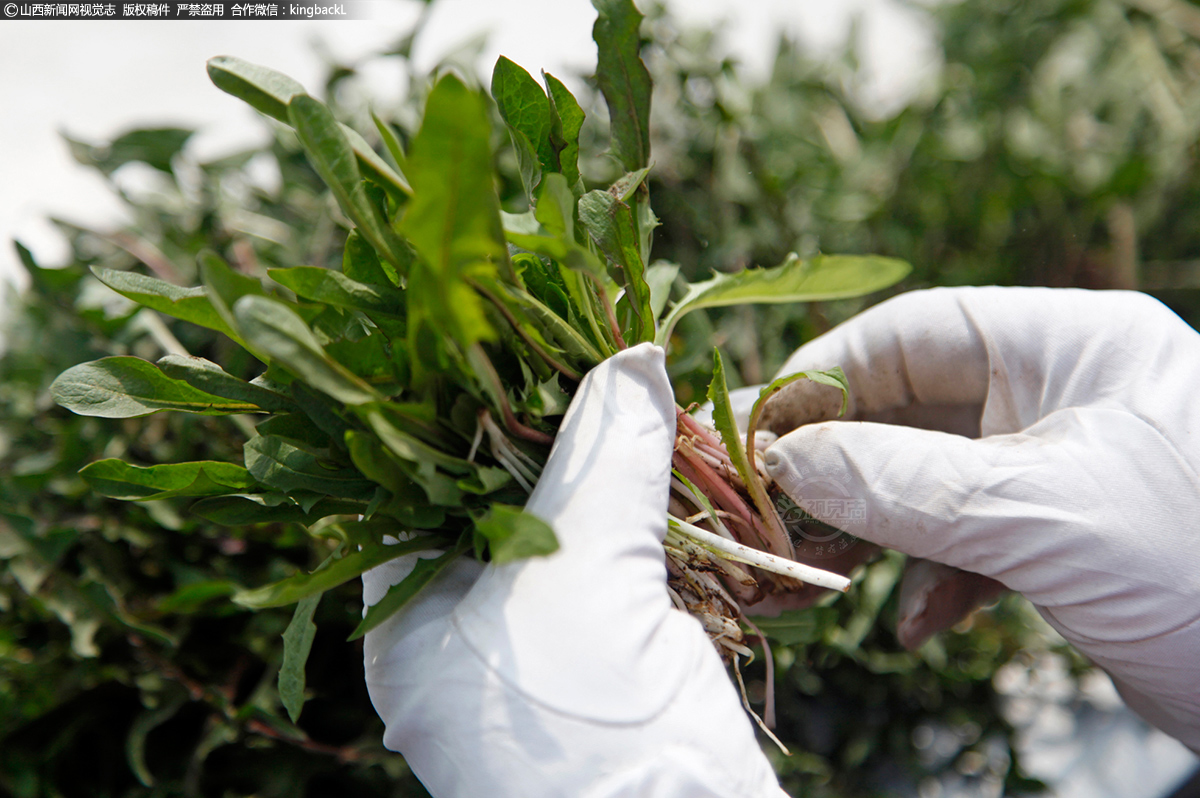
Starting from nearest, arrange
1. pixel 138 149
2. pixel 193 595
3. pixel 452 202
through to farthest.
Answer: pixel 452 202 → pixel 193 595 → pixel 138 149

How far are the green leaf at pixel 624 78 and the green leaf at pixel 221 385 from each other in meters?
0.33

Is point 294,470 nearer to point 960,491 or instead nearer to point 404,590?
point 404,590

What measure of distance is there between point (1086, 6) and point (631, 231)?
1.44m

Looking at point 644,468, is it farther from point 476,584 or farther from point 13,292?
point 13,292

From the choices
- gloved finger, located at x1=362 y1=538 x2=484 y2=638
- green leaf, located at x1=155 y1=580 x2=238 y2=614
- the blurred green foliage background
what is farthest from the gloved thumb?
green leaf, located at x1=155 y1=580 x2=238 y2=614

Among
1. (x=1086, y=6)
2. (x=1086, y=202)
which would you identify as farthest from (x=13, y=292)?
(x=1086, y=6)

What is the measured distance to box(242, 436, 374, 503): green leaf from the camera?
47cm

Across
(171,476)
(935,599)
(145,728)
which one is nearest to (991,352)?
(935,599)

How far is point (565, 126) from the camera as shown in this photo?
0.52 m

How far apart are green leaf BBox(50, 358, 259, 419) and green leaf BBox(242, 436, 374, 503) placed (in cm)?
7

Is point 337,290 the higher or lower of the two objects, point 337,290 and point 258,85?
the lower

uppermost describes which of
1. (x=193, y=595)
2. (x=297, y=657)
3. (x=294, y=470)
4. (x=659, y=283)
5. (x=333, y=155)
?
(x=333, y=155)

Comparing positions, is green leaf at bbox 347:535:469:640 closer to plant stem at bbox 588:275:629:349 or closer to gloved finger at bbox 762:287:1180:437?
plant stem at bbox 588:275:629:349

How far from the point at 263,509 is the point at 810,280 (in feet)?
1.50
